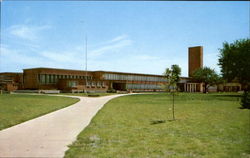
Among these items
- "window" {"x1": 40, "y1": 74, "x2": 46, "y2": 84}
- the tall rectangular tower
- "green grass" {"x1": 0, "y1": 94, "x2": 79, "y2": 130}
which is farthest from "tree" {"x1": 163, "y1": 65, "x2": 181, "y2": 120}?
the tall rectangular tower

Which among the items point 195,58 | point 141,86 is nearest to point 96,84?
point 141,86

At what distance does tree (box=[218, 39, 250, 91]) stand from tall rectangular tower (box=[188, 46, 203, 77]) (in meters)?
51.9

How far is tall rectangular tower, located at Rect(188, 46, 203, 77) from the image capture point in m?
106

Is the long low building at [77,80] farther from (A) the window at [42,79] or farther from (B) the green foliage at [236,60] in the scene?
(B) the green foliage at [236,60]

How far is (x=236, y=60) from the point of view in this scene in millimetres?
49938

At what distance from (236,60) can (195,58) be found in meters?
59.2

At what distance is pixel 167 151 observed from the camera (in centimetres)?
714

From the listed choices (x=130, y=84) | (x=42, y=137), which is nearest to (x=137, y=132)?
(x=42, y=137)

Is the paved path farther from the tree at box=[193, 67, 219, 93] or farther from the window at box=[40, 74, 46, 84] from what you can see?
the tree at box=[193, 67, 219, 93]

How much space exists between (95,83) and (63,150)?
206 ft

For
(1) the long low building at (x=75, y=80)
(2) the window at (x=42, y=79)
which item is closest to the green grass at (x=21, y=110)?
(1) the long low building at (x=75, y=80)

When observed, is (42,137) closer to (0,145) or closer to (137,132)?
(0,145)

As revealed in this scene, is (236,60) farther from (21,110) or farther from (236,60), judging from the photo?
(21,110)

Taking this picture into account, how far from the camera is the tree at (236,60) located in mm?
48406
